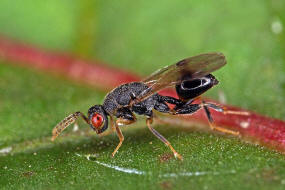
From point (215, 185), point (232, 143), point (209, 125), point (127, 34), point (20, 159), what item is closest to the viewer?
point (215, 185)

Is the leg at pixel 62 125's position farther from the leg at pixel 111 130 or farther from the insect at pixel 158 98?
the leg at pixel 111 130

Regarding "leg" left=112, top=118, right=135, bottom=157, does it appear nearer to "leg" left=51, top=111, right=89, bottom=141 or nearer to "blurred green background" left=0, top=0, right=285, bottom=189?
"blurred green background" left=0, top=0, right=285, bottom=189

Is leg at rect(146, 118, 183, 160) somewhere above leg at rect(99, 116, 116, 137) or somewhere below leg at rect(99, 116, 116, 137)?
below

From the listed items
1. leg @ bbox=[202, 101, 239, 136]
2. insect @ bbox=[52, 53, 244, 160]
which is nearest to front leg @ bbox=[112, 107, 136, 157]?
insect @ bbox=[52, 53, 244, 160]

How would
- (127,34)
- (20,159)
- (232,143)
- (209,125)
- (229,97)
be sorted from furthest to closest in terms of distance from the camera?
(127,34) < (229,97) < (209,125) < (20,159) < (232,143)

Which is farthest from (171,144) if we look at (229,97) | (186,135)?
(229,97)

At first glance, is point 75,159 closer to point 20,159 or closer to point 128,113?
point 20,159
